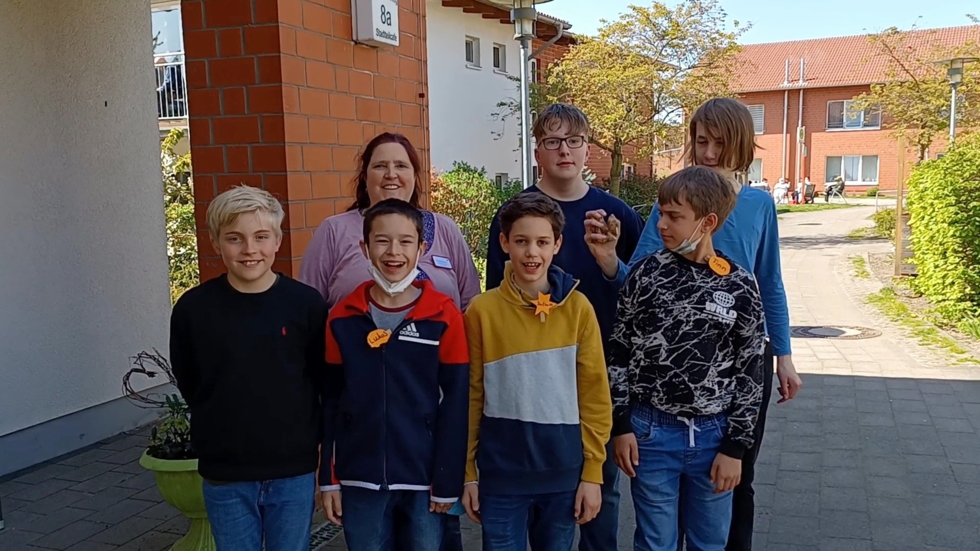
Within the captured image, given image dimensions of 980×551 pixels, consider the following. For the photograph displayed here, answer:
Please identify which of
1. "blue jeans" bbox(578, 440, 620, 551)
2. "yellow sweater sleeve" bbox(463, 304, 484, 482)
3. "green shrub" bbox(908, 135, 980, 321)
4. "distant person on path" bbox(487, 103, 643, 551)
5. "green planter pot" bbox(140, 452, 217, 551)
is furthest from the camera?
"green shrub" bbox(908, 135, 980, 321)

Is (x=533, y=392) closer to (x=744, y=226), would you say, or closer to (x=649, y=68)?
(x=744, y=226)

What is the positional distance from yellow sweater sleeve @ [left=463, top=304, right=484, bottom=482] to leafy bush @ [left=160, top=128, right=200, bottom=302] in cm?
665

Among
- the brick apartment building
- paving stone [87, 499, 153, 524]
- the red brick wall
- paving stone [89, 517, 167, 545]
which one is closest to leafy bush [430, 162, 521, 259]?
paving stone [87, 499, 153, 524]

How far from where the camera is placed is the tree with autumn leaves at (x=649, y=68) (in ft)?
59.0

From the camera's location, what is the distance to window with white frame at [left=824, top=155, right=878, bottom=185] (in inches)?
1671

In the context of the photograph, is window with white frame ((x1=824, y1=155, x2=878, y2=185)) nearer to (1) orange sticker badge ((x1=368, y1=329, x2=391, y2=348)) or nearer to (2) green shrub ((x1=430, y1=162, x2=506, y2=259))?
(2) green shrub ((x1=430, y1=162, x2=506, y2=259))

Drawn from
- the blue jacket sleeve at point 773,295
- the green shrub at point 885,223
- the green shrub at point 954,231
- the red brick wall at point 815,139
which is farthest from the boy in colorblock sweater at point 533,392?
the red brick wall at point 815,139

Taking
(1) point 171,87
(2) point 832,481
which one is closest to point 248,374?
(2) point 832,481

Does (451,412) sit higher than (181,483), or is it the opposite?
(451,412)

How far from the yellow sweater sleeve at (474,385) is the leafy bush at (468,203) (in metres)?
10.1

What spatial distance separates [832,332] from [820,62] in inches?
1611

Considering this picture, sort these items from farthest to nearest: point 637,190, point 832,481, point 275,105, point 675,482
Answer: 1. point 637,190
2. point 832,481
3. point 275,105
4. point 675,482

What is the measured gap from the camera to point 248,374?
7.85ft

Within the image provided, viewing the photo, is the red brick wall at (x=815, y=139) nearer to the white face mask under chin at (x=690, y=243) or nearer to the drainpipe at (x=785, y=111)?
the drainpipe at (x=785, y=111)
